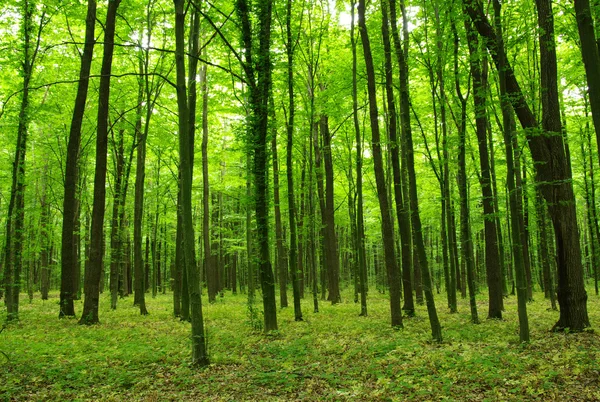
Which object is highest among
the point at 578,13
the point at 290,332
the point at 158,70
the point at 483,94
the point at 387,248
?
the point at 158,70

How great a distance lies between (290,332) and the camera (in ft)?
37.0

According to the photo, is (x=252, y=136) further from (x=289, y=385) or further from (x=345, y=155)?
(x=345, y=155)

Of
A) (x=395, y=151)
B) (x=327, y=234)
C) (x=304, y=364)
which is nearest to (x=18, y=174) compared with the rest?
(x=304, y=364)

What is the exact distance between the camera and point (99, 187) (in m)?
13.3

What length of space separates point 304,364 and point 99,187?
9.80m

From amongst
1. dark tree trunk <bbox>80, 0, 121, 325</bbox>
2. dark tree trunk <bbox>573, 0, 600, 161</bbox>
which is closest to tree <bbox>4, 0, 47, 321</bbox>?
dark tree trunk <bbox>80, 0, 121, 325</bbox>

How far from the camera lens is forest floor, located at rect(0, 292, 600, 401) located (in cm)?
597

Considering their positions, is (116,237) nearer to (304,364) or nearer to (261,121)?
(261,121)

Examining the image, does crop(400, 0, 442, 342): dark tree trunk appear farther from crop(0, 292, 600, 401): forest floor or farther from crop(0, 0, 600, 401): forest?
crop(0, 292, 600, 401): forest floor

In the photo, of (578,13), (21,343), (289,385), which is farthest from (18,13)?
(578,13)

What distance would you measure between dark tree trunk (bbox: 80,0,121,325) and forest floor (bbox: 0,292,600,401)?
0.93m

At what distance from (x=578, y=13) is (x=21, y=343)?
12.5m

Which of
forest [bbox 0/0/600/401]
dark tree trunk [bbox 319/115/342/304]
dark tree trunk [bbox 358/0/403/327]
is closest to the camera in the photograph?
forest [bbox 0/0/600/401]

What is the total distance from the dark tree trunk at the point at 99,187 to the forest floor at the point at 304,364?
933 mm
